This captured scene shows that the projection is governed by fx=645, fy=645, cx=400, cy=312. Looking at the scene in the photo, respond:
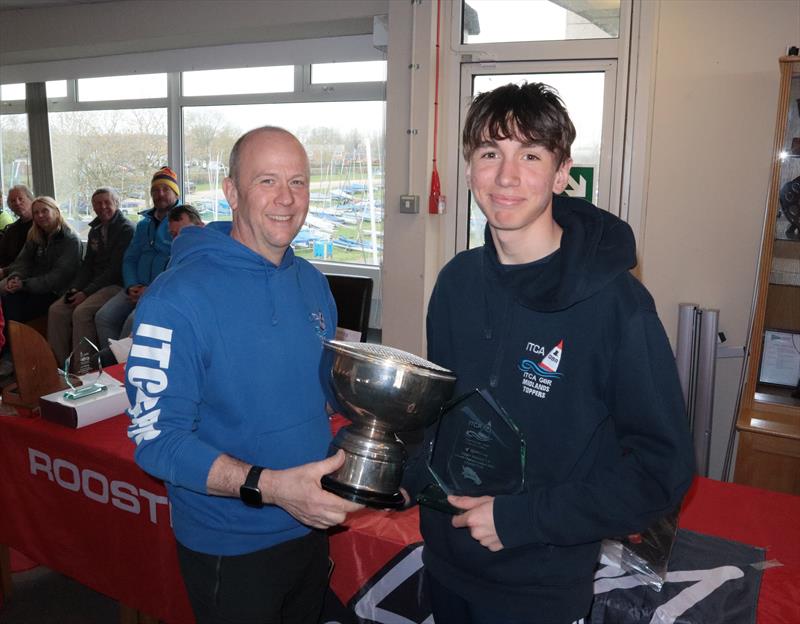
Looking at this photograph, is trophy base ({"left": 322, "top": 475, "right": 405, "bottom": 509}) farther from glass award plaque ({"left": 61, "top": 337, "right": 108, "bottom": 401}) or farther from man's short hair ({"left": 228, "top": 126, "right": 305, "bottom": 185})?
glass award plaque ({"left": 61, "top": 337, "right": 108, "bottom": 401})

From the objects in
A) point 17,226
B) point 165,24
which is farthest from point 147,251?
point 17,226

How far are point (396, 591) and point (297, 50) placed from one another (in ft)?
15.4

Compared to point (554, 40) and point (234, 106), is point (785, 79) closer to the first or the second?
point (554, 40)

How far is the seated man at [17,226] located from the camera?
5898 mm

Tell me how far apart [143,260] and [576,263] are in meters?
4.54

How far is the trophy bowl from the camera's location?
94cm

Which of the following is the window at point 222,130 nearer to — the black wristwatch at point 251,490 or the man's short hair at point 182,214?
the man's short hair at point 182,214

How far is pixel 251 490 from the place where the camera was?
109cm

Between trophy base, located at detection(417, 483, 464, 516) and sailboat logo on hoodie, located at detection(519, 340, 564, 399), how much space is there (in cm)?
22

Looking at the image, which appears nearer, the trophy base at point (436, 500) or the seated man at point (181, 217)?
the trophy base at point (436, 500)

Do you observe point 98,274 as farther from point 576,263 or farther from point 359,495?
point 576,263

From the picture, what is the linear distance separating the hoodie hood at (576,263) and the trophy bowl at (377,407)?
0.18 metres

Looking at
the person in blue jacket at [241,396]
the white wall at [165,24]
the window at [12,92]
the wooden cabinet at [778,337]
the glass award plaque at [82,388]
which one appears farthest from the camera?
the window at [12,92]


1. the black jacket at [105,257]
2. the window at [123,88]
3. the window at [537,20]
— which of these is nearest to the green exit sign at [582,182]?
the window at [537,20]
